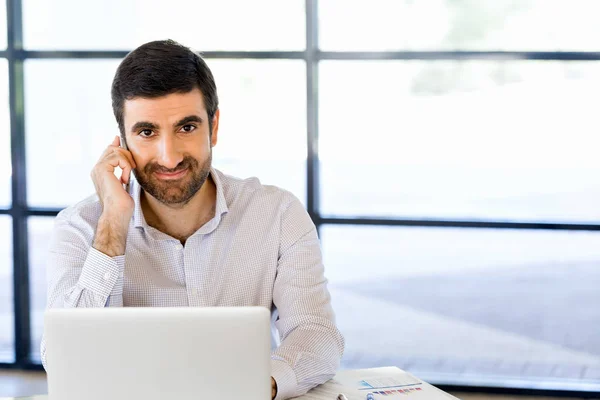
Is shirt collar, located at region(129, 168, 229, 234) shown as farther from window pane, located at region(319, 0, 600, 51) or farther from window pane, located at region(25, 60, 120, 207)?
window pane, located at region(25, 60, 120, 207)

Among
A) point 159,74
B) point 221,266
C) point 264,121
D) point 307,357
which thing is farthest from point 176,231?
point 264,121

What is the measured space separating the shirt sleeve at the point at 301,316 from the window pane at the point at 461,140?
1490 millimetres

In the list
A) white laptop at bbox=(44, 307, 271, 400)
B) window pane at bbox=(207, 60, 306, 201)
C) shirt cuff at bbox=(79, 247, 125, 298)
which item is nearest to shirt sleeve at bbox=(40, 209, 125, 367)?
shirt cuff at bbox=(79, 247, 125, 298)

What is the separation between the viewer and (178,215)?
233cm

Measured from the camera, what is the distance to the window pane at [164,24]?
384 cm

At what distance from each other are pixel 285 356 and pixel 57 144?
2.49 m

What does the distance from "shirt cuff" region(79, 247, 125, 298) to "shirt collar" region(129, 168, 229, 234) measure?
20 cm

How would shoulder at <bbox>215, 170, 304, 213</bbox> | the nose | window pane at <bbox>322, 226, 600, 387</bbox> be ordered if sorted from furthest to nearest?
window pane at <bbox>322, 226, 600, 387</bbox>
shoulder at <bbox>215, 170, 304, 213</bbox>
the nose

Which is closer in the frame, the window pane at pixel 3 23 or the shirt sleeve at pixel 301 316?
the shirt sleeve at pixel 301 316

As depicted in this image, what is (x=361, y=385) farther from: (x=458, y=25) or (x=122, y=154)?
(x=458, y=25)

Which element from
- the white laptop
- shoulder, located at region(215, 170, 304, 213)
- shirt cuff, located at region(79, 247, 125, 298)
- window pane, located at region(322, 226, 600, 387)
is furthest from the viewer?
window pane, located at region(322, 226, 600, 387)

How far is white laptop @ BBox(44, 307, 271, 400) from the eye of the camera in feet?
4.43

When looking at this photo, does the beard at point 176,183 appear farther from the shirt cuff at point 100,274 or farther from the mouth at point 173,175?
the shirt cuff at point 100,274

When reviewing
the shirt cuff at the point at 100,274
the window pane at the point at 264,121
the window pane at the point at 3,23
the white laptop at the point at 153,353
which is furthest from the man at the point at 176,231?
the window pane at the point at 3,23
